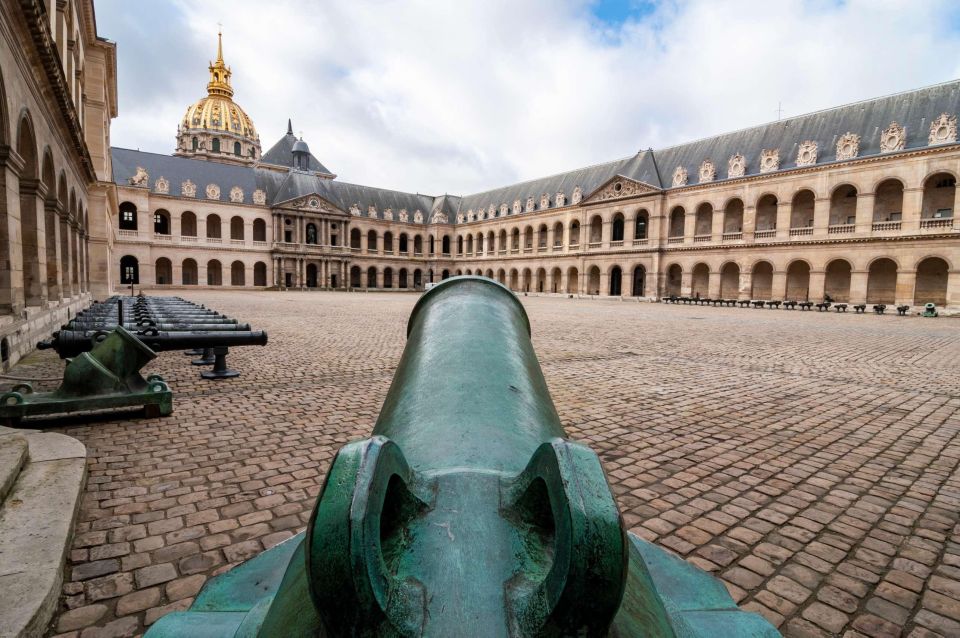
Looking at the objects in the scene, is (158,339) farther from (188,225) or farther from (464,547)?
(188,225)

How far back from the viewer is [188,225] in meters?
50.5

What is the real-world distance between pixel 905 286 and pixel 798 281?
6052 mm

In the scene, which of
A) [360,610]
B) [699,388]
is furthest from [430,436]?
[699,388]

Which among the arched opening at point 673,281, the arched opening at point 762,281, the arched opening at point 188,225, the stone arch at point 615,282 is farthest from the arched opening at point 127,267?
the arched opening at point 762,281

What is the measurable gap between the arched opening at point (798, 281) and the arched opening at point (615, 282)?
13.6 meters

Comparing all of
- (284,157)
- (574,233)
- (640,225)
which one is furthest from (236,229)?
(640,225)

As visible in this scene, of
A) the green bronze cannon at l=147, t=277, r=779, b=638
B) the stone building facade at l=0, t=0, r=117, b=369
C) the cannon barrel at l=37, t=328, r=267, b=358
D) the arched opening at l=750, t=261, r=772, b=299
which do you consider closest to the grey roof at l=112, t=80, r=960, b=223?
the arched opening at l=750, t=261, r=772, b=299

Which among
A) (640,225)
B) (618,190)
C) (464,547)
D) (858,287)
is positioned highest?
(618,190)

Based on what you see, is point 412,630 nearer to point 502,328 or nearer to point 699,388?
point 502,328

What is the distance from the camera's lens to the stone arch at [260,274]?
5275cm

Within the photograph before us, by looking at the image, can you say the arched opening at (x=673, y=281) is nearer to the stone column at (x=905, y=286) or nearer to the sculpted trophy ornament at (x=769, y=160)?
the sculpted trophy ornament at (x=769, y=160)

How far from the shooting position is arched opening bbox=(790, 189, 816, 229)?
32938mm

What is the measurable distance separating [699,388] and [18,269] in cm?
965

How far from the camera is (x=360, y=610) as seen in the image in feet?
2.10
